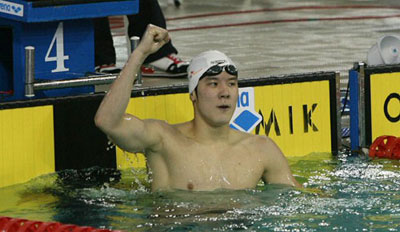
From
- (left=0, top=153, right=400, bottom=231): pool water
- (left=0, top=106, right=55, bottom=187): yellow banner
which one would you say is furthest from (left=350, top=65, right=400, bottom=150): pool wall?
(left=0, top=106, right=55, bottom=187): yellow banner

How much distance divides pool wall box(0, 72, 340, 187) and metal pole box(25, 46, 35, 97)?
0.07 m

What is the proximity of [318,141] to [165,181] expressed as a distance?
193 cm

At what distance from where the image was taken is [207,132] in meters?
5.49

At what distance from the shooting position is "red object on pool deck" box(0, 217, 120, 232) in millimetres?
4554

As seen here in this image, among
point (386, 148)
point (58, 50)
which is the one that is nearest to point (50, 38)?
point (58, 50)

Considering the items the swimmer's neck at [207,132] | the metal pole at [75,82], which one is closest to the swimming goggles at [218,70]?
the swimmer's neck at [207,132]

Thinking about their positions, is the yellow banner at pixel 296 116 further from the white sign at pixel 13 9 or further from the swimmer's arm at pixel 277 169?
the white sign at pixel 13 9

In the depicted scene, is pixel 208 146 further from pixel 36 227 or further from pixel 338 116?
pixel 338 116

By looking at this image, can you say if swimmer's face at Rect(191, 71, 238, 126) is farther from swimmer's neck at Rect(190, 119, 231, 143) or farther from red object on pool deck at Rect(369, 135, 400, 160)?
red object on pool deck at Rect(369, 135, 400, 160)

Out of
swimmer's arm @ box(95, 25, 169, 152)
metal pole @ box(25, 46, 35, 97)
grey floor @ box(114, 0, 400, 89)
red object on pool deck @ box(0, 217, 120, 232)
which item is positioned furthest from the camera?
grey floor @ box(114, 0, 400, 89)

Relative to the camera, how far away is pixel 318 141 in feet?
23.3

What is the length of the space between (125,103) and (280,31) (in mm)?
6952

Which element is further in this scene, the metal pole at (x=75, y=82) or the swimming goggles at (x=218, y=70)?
the metal pole at (x=75, y=82)

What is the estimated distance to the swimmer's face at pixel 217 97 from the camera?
17.4 ft
